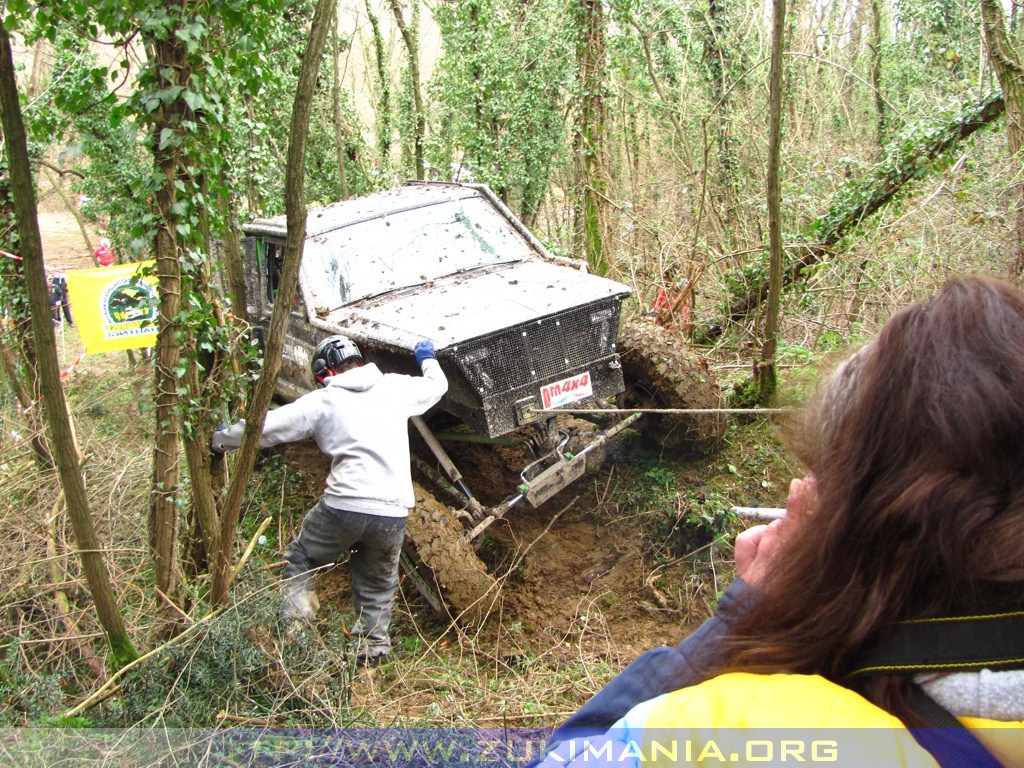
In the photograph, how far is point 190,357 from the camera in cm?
371

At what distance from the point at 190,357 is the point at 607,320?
2.60m

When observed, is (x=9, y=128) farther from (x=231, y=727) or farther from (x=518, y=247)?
(x=518, y=247)

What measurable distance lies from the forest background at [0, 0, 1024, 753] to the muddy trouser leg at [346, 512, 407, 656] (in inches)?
7.7

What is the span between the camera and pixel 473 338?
4.87m

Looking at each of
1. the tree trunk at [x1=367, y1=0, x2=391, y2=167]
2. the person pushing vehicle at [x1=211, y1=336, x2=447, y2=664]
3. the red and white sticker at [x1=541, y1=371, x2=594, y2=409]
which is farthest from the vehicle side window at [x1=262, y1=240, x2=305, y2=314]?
the tree trunk at [x1=367, y1=0, x2=391, y2=167]

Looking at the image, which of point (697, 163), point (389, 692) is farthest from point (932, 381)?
point (697, 163)

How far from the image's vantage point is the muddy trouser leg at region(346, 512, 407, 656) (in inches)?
183

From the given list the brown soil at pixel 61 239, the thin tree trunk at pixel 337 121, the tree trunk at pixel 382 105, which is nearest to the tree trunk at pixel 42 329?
the thin tree trunk at pixel 337 121

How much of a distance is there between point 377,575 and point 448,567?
453mm

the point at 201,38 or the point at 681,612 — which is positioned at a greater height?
the point at 201,38

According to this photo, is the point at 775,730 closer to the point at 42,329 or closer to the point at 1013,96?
the point at 42,329

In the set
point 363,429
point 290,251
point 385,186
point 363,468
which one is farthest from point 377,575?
point 385,186

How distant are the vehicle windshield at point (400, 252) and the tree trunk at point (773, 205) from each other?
1812 millimetres

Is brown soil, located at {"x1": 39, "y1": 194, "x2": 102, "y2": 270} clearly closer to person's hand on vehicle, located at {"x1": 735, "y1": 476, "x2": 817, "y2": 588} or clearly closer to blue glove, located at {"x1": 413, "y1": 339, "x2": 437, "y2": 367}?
blue glove, located at {"x1": 413, "y1": 339, "x2": 437, "y2": 367}
